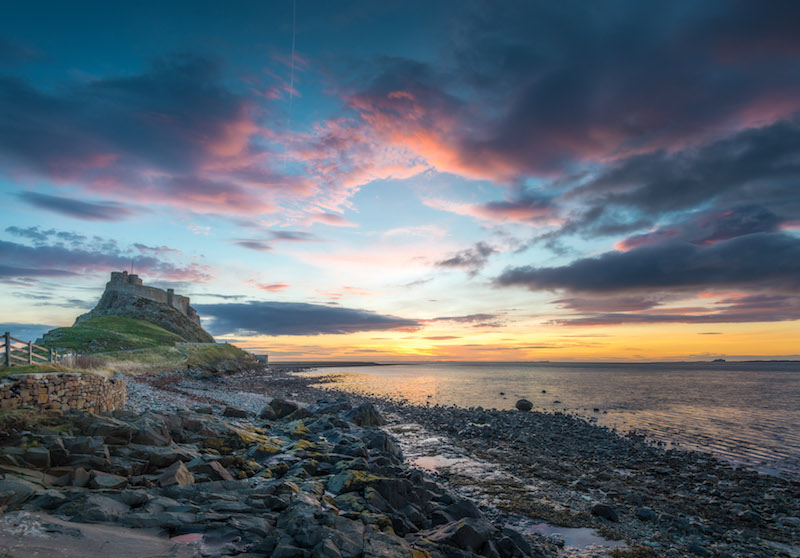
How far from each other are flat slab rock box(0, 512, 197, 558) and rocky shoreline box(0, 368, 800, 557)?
86 millimetres

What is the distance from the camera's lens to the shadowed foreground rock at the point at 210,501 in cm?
790

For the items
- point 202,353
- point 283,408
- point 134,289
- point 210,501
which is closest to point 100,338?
point 202,353

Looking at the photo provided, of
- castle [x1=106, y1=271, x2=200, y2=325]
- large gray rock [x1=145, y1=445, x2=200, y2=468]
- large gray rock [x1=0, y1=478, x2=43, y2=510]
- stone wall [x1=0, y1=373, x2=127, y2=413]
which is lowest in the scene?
large gray rock [x1=145, y1=445, x2=200, y2=468]

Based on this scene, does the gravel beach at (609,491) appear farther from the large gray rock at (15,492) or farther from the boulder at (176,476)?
the large gray rock at (15,492)

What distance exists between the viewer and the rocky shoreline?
8625 millimetres

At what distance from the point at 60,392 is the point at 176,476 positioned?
32.7 ft

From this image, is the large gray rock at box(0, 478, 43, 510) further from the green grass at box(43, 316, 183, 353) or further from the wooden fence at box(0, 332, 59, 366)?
the green grass at box(43, 316, 183, 353)

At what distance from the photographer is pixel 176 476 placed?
11203mm

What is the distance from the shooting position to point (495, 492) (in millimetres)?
16438

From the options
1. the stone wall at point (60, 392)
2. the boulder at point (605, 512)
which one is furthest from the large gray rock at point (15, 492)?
the boulder at point (605, 512)

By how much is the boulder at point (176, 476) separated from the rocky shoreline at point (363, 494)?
0.05 metres

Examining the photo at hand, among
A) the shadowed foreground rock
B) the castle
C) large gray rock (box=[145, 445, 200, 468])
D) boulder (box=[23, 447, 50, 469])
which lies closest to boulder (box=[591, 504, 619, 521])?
the shadowed foreground rock

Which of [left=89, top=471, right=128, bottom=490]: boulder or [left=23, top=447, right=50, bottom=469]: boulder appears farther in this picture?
[left=23, top=447, right=50, bottom=469]: boulder

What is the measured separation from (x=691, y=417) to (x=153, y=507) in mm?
45499
